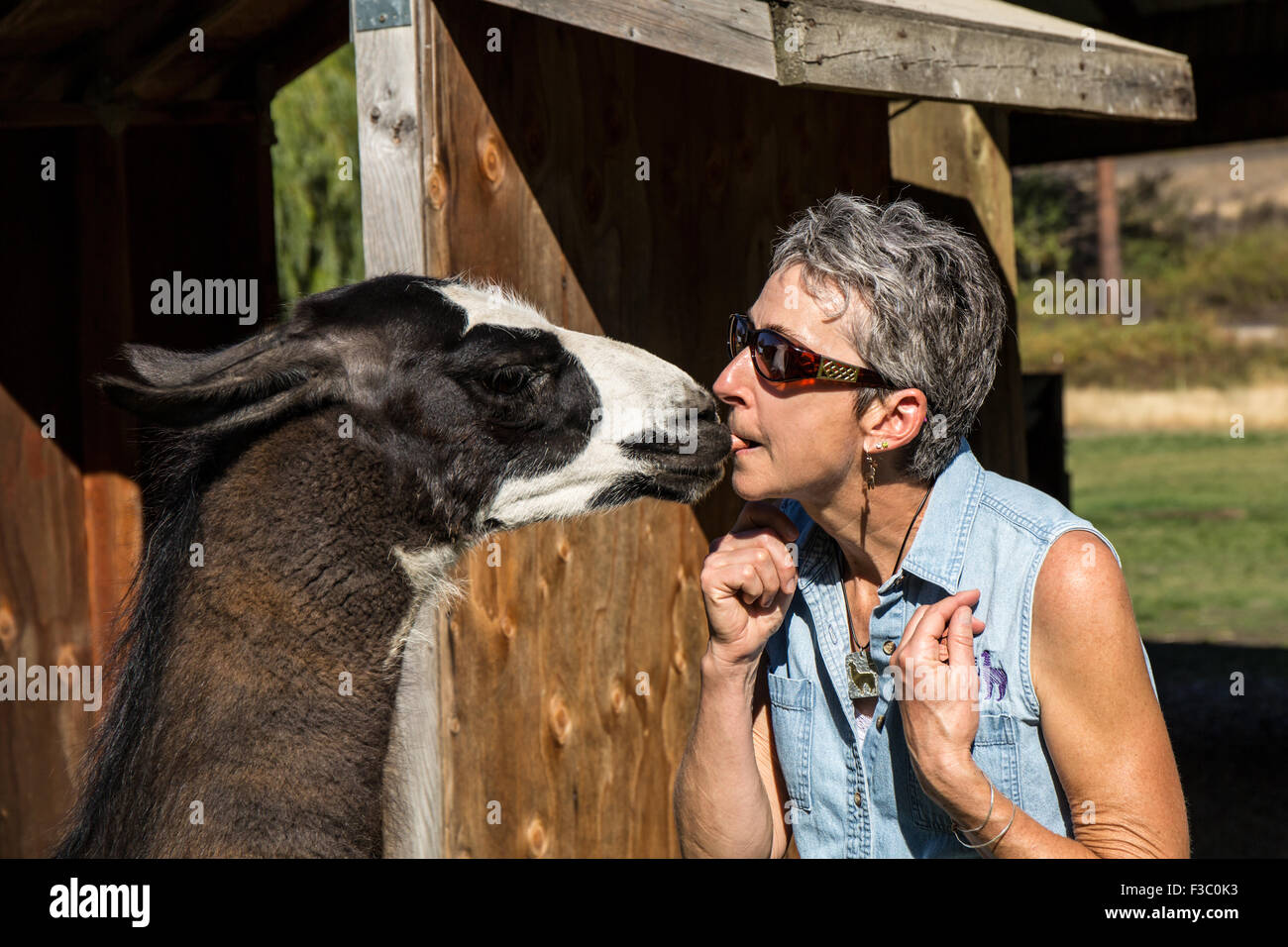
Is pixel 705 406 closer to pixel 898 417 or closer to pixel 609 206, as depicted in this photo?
pixel 898 417

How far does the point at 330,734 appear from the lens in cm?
246

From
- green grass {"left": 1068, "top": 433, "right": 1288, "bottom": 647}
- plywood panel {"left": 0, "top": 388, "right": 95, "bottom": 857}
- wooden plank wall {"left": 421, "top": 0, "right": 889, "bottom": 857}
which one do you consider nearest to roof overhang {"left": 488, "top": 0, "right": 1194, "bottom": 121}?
wooden plank wall {"left": 421, "top": 0, "right": 889, "bottom": 857}

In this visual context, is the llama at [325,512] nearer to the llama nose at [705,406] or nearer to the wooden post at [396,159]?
the llama nose at [705,406]

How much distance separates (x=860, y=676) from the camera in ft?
8.30

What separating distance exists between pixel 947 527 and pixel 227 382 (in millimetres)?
1350

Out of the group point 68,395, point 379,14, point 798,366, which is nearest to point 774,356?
point 798,366

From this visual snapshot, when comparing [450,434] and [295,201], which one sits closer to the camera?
[450,434]

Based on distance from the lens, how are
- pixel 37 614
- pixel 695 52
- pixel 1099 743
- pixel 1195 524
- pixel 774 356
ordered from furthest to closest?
1. pixel 1195 524
2. pixel 37 614
3. pixel 695 52
4. pixel 774 356
5. pixel 1099 743

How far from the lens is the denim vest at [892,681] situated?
235cm

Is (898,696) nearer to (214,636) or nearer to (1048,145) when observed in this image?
(214,636)

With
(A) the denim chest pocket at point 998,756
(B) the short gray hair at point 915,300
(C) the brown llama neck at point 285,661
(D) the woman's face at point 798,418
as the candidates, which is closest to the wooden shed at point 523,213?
(C) the brown llama neck at point 285,661

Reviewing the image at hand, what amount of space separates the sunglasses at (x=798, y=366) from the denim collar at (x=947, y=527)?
233 millimetres
